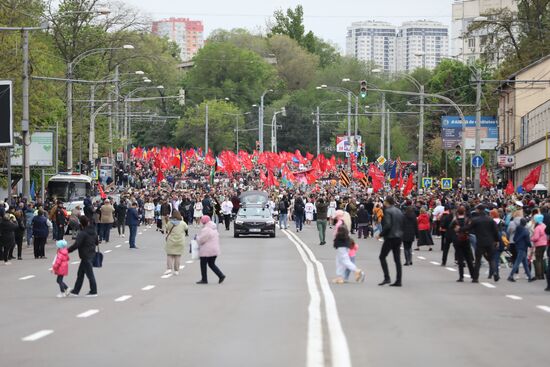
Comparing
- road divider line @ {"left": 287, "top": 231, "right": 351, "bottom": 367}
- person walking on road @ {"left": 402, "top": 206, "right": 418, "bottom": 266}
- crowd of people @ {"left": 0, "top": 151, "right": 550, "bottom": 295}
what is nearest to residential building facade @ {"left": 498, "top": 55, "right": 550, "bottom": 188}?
crowd of people @ {"left": 0, "top": 151, "right": 550, "bottom": 295}

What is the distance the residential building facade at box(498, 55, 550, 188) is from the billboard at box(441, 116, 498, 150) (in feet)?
5.17

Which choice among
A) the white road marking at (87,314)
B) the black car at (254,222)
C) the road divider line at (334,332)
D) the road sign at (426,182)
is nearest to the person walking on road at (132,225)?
the black car at (254,222)

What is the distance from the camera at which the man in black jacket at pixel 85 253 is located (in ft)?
76.7

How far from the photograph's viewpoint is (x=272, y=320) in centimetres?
1803

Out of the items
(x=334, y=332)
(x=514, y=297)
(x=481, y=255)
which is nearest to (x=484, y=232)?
(x=481, y=255)

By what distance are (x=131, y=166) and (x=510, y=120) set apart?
4127 centimetres

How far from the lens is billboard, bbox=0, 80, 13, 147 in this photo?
4619 cm

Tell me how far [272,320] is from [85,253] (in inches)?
256

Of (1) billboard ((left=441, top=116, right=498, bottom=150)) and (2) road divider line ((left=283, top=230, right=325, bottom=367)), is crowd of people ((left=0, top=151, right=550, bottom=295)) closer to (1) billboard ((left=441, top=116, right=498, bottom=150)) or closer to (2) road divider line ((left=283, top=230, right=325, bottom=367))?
(2) road divider line ((left=283, top=230, right=325, bottom=367))

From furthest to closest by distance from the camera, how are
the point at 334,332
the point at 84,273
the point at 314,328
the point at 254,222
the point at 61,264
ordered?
1. the point at 254,222
2. the point at 84,273
3. the point at 61,264
4. the point at 314,328
5. the point at 334,332

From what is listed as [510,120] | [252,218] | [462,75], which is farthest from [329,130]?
[252,218]

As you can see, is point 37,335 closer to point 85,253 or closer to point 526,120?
point 85,253

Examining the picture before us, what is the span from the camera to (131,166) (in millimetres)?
117375

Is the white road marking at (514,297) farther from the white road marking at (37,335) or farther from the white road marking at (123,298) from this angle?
the white road marking at (37,335)
